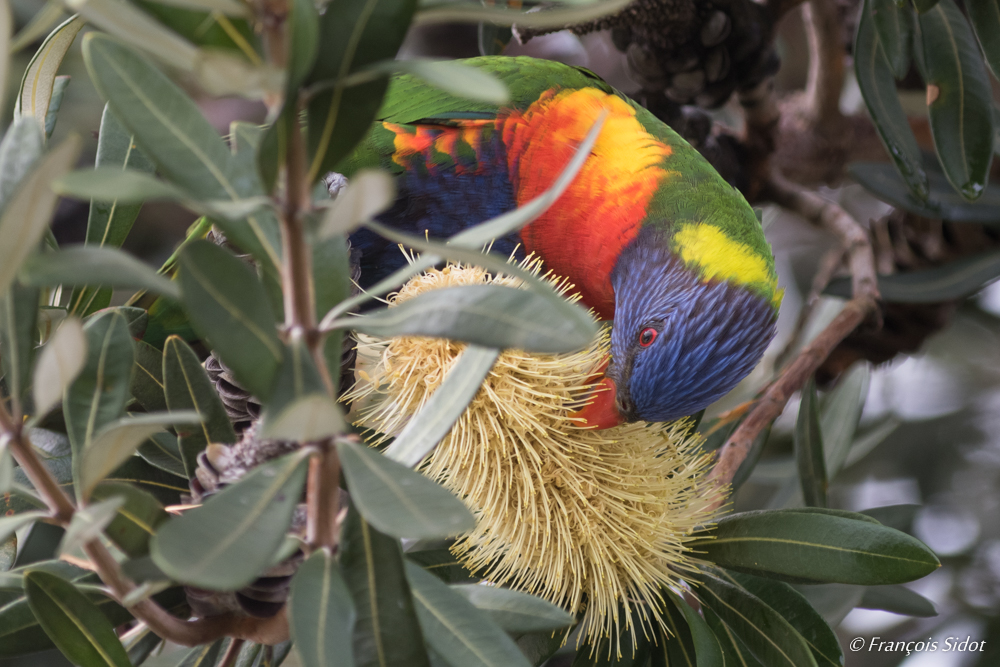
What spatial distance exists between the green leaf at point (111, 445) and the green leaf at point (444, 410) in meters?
0.17

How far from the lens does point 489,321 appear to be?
39 cm

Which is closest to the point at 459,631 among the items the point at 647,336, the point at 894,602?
the point at 647,336

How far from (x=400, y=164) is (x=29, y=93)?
619mm

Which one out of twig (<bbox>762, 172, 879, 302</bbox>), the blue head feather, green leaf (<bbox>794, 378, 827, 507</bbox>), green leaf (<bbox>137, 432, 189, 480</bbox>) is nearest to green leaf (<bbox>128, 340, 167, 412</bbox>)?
green leaf (<bbox>137, 432, 189, 480</bbox>)

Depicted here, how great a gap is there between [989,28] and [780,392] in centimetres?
58

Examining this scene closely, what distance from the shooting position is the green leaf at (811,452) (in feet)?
3.49

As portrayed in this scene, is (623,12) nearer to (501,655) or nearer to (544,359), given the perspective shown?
(544,359)

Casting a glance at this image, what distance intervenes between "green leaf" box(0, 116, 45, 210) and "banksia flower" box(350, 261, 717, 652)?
1.33ft

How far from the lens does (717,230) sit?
1.07 m

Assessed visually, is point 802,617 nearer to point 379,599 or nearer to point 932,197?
point 379,599

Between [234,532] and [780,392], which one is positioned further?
[780,392]

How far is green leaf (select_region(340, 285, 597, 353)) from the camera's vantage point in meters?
0.37

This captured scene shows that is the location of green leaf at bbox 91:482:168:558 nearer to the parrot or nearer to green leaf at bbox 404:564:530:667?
green leaf at bbox 404:564:530:667

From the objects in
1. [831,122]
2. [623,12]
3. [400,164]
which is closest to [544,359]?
[400,164]
